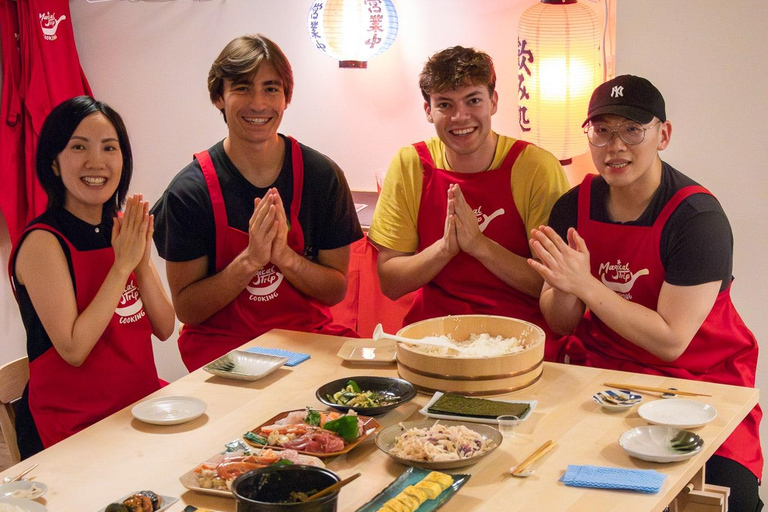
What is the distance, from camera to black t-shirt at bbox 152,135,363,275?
2.93 meters

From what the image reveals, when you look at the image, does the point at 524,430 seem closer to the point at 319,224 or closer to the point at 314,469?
the point at 314,469

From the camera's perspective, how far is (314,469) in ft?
4.79

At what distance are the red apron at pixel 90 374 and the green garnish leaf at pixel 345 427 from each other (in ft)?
2.95

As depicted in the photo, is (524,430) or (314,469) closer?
(314,469)

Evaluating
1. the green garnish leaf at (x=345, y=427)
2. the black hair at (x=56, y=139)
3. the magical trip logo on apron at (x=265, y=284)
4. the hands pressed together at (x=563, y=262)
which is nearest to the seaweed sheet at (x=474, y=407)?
the green garnish leaf at (x=345, y=427)

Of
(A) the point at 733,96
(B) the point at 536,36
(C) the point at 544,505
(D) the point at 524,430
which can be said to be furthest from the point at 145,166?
(C) the point at 544,505

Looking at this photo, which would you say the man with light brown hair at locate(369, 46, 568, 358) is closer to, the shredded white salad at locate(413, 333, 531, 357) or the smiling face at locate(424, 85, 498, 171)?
the smiling face at locate(424, 85, 498, 171)

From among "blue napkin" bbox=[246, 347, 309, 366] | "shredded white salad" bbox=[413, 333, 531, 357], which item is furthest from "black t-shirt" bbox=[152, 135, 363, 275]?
"shredded white salad" bbox=[413, 333, 531, 357]

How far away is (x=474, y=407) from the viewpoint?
203 centimetres

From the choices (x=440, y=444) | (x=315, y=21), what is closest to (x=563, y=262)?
(x=440, y=444)

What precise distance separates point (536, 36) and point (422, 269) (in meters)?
1.10

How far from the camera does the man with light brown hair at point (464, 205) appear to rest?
9.32 feet

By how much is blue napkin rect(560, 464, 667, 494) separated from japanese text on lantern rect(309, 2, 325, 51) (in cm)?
258

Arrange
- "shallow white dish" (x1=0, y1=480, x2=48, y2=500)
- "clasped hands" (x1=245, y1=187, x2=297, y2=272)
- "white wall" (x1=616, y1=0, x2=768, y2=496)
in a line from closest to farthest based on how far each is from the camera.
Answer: "shallow white dish" (x1=0, y1=480, x2=48, y2=500) < "clasped hands" (x1=245, y1=187, x2=297, y2=272) < "white wall" (x1=616, y1=0, x2=768, y2=496)
